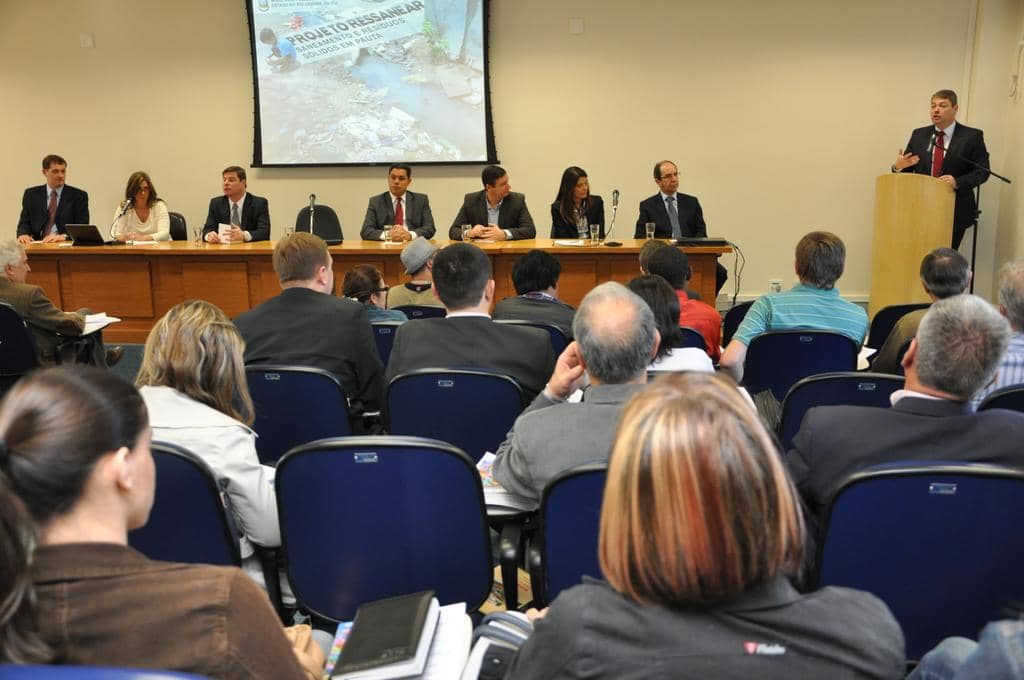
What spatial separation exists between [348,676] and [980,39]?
8.09 m

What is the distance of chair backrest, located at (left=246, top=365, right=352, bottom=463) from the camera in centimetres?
282

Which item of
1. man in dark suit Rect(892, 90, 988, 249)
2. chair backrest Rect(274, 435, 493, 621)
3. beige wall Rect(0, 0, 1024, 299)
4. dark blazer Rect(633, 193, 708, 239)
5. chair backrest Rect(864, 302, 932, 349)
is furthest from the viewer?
beige wall Rect(0, 0, 1024, 299)

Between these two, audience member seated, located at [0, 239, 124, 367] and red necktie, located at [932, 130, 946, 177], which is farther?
red necktie, located at [932, 130, 946, 177]

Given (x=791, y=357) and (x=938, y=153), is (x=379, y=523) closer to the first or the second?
(x=791, y=357)

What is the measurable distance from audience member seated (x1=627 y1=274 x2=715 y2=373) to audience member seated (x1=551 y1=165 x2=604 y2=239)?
13.2ft

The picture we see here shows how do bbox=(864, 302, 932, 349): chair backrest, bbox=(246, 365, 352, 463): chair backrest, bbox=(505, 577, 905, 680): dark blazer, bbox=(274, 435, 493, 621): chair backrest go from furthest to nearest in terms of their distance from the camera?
1. bbox=(864, 302, 932, 349): chair backrest
2. bbox=(246, 365, 352, 463): chair backrest
3. bbox=(274, 435, 493, 621): chair backrest
4. bbox=(505, 577, 905, 680): dark blazer

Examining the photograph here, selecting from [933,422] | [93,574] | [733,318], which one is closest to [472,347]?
[933,422]

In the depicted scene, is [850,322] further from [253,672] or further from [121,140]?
[121,140]

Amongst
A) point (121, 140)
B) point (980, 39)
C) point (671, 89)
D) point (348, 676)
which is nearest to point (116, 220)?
point (121, 140)

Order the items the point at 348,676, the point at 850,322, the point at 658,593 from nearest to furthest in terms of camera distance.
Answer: the point at 658,593
the point at 348,676
the point at 850,322

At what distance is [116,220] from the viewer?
7.43 m

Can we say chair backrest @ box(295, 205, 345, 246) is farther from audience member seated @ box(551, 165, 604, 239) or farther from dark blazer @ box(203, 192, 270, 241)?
audience member seated @ box(551, 165, 604, 239)

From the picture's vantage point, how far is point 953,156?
22.9 feet

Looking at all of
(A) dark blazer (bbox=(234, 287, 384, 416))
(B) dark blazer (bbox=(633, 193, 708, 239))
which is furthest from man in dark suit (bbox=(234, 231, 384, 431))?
(B) dark blazer (bbox=(633, 193, 708, 239))
